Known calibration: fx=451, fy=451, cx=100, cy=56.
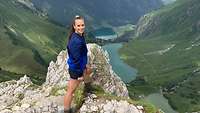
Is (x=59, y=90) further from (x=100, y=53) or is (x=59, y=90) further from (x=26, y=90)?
(x=100, y=53)

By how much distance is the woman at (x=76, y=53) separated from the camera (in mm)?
31938

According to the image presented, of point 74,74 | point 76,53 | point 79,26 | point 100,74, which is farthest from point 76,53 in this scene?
point 100,74

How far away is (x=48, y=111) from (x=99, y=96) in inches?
185

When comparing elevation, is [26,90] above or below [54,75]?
below

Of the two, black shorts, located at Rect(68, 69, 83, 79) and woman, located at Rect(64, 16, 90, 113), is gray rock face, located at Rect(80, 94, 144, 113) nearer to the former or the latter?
woman, located at Rect(64, 16, 90, 113)

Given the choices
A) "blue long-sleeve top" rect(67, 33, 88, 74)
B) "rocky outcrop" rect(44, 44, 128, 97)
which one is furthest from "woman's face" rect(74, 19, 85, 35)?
"rocky outcrop" rect(44, 44, 128, 97)

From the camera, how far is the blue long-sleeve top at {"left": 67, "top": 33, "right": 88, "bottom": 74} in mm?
31875

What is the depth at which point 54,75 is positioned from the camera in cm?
6166

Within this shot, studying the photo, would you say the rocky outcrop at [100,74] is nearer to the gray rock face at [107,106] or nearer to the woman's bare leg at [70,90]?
the gray rock face at [107,106]

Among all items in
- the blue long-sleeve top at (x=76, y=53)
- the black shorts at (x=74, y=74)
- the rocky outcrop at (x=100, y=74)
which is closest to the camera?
the blue long-sleeve top at (x=76, y=53)

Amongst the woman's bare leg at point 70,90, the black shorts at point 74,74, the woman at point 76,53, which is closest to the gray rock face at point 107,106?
the woman's bare leg at point 70,90

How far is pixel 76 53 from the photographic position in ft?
105

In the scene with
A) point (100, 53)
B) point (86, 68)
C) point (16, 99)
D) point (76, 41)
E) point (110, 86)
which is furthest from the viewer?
point (100, 53)

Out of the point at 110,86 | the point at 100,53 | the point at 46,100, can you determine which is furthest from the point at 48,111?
the point at 100,53
